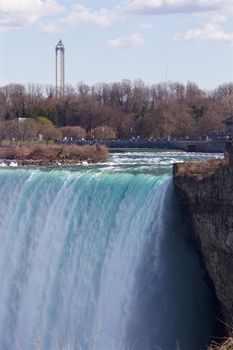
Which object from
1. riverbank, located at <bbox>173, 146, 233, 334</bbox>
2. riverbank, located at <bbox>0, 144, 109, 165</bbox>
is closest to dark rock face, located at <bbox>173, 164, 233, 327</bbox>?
riverbank, located at <bbox>173, 146, 233, 334</bbox>

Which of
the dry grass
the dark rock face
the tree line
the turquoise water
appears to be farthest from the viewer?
the tree line

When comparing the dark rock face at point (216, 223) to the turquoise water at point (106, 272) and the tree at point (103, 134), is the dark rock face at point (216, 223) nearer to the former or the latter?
the turquoise water at point (106, 272)

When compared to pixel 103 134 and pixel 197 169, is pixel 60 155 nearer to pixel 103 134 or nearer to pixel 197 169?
pixel 197 169

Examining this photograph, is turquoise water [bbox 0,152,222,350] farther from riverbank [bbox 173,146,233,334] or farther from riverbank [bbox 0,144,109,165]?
riverbank [bbox 0,144,109,165]

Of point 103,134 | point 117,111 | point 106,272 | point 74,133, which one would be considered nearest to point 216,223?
point 106,272

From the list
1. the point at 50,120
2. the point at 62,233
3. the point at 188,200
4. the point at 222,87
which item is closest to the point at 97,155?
the point at 62,233

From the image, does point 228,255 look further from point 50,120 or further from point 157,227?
point 50,120

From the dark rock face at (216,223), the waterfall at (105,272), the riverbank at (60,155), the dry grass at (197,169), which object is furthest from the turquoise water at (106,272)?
the riverbank at (60,155)
